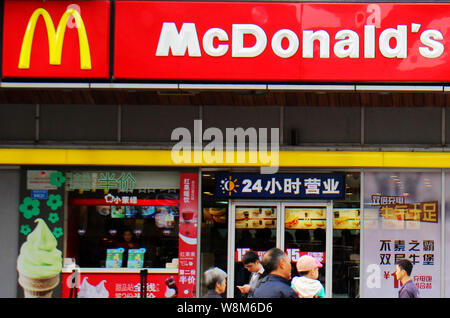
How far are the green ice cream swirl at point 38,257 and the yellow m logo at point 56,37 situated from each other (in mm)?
3115

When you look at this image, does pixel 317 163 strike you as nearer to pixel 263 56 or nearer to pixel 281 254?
pixel 263 56

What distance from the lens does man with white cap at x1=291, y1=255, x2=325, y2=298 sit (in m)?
8.98

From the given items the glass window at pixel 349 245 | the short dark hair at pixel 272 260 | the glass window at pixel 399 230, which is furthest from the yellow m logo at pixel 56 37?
the glass window at pixel 399 230

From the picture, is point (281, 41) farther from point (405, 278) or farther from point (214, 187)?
point (405, 278)

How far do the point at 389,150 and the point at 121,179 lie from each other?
194 inches

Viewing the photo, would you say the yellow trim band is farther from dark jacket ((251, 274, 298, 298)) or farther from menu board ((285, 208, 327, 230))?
dark jacket ((251, 274, 298, 298))

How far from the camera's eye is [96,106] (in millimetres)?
11844

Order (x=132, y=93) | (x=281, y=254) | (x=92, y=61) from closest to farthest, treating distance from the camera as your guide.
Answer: (x=281, y=254) < (x=92, y=61) < (x=132, y=93)

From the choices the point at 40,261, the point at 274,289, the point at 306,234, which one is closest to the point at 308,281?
the point at 306,234

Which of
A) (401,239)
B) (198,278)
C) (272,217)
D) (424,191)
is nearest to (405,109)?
(424,191)

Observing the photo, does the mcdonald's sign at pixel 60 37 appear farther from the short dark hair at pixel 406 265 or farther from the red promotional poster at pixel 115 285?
the short dark hair at pixel 406 265

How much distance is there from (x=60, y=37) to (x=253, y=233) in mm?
4835

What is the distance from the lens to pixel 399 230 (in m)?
11.6

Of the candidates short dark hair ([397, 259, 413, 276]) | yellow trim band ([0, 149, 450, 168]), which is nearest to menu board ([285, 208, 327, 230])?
yellow trim band ([0, 149, 450, 168])
